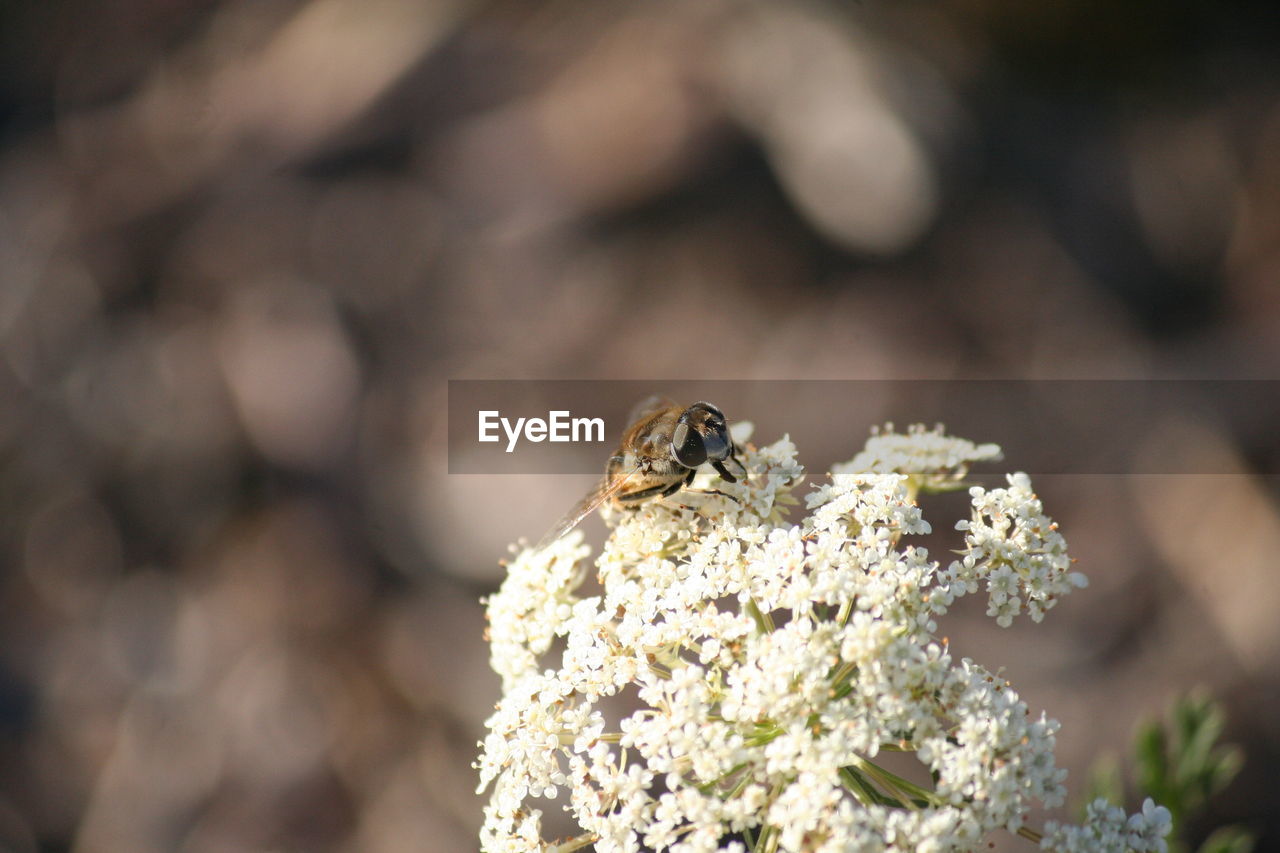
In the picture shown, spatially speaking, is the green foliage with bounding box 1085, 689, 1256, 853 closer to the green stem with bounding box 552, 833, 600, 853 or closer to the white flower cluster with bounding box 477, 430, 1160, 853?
the white flower cluster with bounding box 477, 430, 1160, 853

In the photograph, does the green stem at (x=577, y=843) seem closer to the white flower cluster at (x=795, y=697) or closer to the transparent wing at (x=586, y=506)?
the white flower cluster at (x=795, y=697)

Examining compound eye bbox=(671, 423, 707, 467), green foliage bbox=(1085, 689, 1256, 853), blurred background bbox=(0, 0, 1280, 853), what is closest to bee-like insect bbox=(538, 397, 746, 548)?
compound eye bbox=(671, 423, 707, 467)

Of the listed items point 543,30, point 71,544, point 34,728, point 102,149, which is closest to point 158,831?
point 34,728

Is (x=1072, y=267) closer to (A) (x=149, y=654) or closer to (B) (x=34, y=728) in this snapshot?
(A) (x=149, y=654)

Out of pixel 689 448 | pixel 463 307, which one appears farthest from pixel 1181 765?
pixel 463 307

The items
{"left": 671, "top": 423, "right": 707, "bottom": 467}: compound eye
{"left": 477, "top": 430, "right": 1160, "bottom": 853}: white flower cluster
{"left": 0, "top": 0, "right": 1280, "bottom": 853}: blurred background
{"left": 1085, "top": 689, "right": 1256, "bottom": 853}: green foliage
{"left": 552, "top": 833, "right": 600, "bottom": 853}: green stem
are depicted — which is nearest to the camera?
{"left": 477, "top": 430, "right": 1160, "bottom": 853}: white flower cluster

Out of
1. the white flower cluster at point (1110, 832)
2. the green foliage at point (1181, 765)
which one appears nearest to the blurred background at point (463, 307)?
the green foliage at point (1181, 765)

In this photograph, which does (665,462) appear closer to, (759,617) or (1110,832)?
(759,617)
